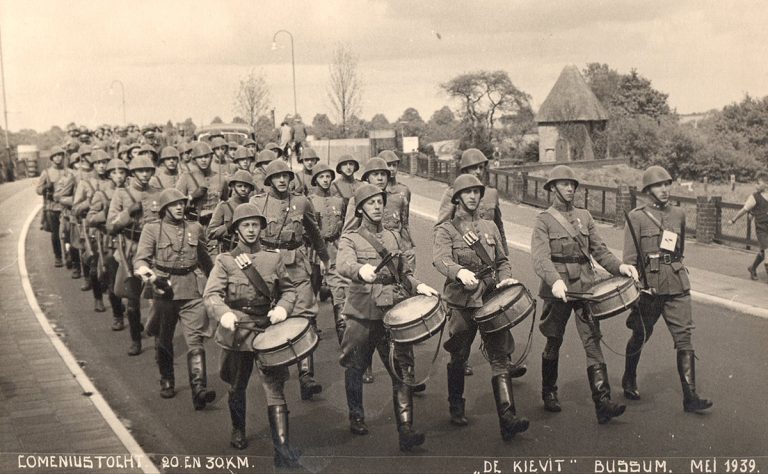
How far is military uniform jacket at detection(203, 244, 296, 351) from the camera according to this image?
681cm

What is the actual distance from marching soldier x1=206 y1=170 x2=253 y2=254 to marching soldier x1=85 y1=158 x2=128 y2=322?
2318 millimetres

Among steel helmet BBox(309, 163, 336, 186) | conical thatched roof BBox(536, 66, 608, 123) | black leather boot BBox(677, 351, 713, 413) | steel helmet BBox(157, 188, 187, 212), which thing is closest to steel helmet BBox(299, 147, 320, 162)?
steel helmet BBox(309, 163, 336, 186)

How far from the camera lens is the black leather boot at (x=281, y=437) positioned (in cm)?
668

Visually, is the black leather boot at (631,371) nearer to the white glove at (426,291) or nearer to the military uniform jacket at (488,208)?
the military uniform jacket at (488,208)

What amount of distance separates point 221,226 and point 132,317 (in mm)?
1833

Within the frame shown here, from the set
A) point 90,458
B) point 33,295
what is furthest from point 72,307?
point 90,458

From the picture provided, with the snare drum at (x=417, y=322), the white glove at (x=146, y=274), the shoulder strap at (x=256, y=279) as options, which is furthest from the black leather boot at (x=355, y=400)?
the white glove at (x=146, y=274)

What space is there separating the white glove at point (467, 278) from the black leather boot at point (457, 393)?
1.00m

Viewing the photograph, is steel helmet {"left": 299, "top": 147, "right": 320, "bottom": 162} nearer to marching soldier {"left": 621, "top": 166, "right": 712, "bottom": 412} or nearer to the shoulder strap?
marching soldier {"left": 621, "top": 166, "right": 712, "bottom": 412}

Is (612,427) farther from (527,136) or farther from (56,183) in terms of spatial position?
(527,136)

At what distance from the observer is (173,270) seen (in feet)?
Answer: 28.4

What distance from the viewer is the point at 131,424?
310 inches

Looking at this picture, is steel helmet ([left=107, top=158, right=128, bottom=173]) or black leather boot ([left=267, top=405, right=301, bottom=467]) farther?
steel helmet ([left=107, top=158, right=128, bottom=173])

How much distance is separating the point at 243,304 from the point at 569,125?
5664cm
